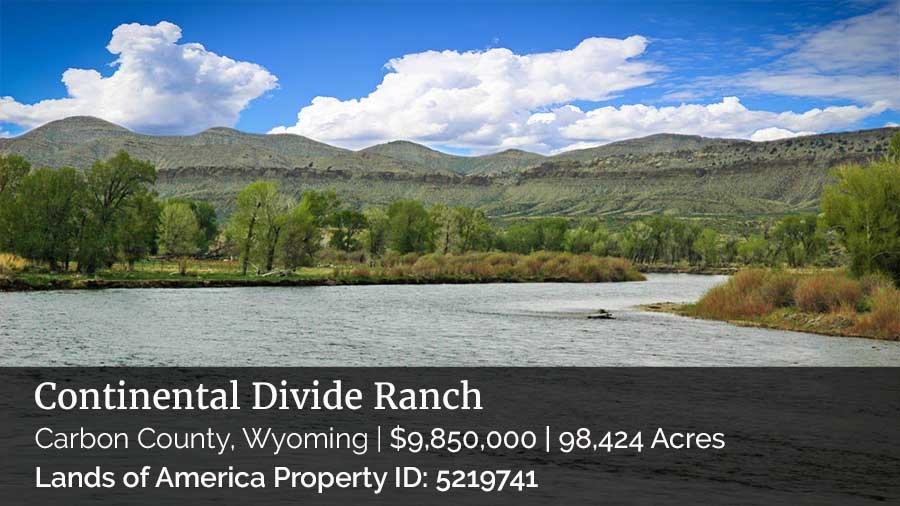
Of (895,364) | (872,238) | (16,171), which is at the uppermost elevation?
(16,171)

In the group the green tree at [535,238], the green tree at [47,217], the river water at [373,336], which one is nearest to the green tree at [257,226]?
the green tree at [47,217]

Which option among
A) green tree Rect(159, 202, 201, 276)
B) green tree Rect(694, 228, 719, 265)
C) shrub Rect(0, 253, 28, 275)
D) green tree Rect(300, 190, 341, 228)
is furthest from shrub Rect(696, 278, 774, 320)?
green tree Rect(694, 228, 719, 265)

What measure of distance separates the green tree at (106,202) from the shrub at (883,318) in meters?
63.0

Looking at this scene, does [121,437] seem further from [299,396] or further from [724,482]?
[724,482]

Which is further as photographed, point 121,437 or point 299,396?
point 299,396

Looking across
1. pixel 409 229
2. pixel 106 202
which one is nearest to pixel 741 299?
pixel 106 202

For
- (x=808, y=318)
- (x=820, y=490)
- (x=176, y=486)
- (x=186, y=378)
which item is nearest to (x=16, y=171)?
(x=186, y=378)

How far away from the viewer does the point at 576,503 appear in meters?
11.7

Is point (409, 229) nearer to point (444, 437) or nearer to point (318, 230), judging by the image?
point (318, 230)

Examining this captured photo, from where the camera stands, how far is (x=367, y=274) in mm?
88938

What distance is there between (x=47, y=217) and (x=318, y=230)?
112 feet

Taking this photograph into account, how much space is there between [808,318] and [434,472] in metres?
32.1

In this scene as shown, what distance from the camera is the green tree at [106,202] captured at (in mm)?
74250

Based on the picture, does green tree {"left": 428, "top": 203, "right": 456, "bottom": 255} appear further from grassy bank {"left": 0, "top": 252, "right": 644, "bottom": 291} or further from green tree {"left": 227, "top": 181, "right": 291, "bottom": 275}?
green tree {"left": 227, "top": 181, "right": 291, "bottom": 275}
